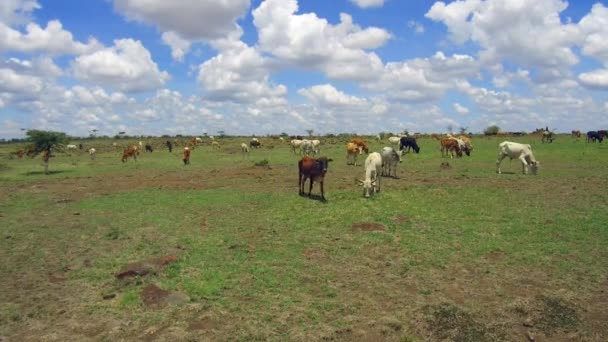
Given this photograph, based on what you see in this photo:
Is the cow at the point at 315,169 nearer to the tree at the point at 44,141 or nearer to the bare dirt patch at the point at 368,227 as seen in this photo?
the bare dirt patch at the point at 368,227

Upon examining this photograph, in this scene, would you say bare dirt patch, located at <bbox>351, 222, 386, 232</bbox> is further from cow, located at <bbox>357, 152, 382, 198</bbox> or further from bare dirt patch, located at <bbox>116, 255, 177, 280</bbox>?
bare dirt patch, located at <bbox>116, 255, 177, 280</bbox>

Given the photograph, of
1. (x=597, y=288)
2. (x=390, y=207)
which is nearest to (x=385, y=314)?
(x=597, y=288)

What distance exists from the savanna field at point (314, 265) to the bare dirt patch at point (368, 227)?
9cm

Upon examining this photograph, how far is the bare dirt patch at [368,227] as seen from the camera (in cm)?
1508

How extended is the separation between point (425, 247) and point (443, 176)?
14584mm

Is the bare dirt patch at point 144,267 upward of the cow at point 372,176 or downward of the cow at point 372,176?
downward

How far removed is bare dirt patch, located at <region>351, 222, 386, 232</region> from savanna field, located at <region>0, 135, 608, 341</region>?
0.09 metres

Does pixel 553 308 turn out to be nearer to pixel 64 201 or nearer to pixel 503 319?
pixel 503 319

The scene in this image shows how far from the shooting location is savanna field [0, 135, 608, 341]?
890 cm

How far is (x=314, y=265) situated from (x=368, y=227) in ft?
12.8

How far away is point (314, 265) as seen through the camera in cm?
1199

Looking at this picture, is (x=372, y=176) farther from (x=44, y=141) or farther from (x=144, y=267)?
(x=44, y=141)

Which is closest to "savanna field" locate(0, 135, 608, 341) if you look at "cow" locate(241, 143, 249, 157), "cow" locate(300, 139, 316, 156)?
"cow" locate(300, 139, 316, 156)

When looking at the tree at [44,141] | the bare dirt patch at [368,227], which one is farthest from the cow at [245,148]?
the bare dirt patch at [368,227]
